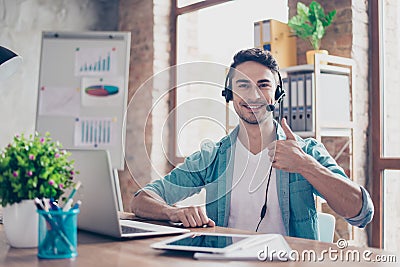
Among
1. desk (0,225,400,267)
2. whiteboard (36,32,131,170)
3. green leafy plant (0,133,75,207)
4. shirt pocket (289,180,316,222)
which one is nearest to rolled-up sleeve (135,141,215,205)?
shirt pocket (289,180,316,222)

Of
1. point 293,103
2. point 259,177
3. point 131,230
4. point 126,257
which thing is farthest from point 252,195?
point 293,103

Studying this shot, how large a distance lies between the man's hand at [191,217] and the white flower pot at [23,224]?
0.49 meters

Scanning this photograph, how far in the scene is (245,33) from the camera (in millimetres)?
4047

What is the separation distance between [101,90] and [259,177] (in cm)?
213

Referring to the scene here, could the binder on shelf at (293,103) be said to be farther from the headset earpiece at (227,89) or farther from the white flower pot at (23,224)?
the white flower pot at (23,224)

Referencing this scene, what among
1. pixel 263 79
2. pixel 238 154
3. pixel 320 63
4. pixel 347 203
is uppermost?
pixel 320 63

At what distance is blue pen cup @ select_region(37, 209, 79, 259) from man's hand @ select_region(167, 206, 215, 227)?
52 cm

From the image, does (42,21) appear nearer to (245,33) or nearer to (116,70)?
(116,70)

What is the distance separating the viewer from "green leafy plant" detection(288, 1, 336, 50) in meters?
3.21

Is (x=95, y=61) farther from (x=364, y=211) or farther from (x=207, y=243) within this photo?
(x=207, y=243)

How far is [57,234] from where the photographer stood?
110 cm

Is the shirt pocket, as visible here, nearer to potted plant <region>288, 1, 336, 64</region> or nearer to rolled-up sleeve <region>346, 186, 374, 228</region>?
rolled-up sleeve <region>346, 186, 374, 228</region>

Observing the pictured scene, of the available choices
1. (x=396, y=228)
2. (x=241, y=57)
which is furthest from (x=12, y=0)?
(x=396, y=228)

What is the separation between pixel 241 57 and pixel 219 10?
248cm
